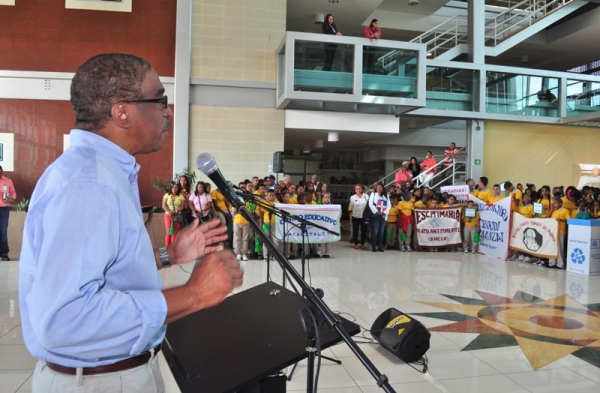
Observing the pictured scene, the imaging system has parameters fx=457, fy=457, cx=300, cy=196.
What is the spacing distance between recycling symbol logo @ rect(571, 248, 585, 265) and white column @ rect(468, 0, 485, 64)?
8268mm

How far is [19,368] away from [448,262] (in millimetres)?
7789

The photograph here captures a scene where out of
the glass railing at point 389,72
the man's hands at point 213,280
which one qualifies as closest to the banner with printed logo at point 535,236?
the glass railing at point 389,72

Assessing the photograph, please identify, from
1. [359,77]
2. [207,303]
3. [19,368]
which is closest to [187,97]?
[359,77]

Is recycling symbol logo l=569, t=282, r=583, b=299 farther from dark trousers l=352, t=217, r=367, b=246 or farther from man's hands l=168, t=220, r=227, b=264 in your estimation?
man's hands l=168, t=220, r=227, b=264

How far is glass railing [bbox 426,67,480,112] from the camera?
1427 centimetres

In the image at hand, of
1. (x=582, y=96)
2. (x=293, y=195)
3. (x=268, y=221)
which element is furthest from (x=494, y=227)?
(x=582, y=96)

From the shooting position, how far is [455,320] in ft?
16.9

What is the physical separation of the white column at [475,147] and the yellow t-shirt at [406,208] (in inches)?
191

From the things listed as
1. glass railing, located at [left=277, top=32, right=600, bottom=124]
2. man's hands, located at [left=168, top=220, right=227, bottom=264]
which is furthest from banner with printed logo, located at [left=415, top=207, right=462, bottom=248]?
man's hands, located at [left=168, top=220, right=227, bottom=264]

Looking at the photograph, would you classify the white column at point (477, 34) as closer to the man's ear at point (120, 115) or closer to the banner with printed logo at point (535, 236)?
the banner with printed logo at point (535, 236)

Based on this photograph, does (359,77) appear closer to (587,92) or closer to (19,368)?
(587,92)

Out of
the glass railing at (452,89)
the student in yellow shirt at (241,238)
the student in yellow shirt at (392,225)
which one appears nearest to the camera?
the student in yellow shirt at (241,238)

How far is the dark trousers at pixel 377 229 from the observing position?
35.4 feet

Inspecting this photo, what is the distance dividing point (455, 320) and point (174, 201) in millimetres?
6671
